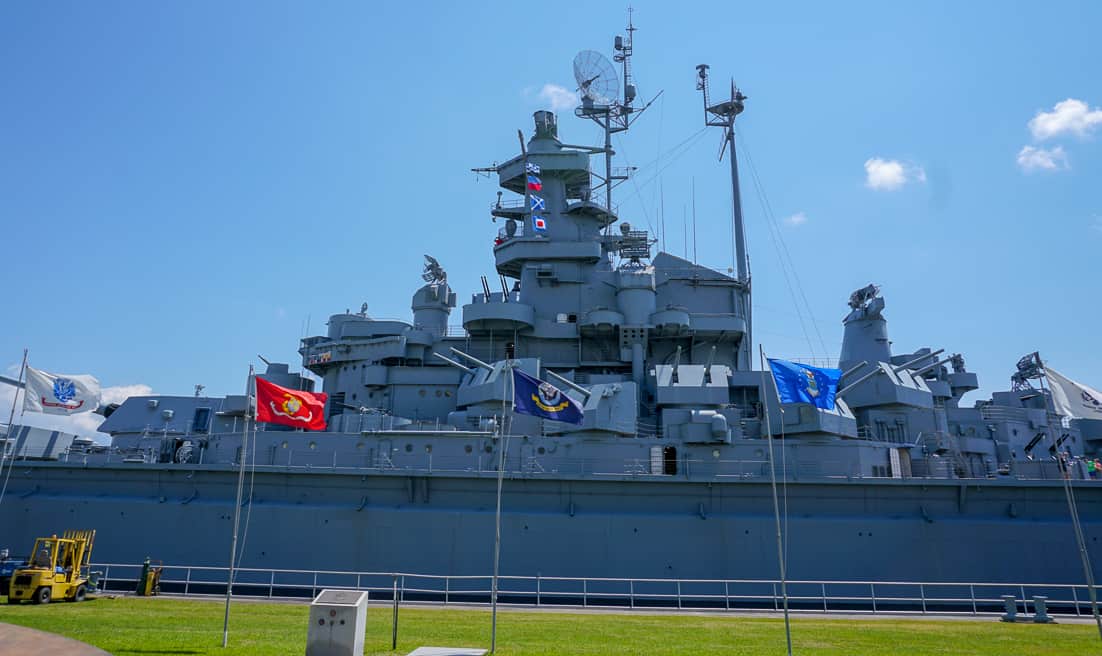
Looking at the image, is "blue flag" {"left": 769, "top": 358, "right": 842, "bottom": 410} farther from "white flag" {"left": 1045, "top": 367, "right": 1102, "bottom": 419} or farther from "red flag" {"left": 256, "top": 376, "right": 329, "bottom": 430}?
"red flag" {"left": 256, "top": 376, "right": 329, "bottom": 430}

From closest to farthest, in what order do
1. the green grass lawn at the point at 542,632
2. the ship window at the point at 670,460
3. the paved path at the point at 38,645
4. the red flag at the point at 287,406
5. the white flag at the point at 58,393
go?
the paved path at the point at 38,645, the green grass lawn at the point at 542,632, the red flag at the point at 287,406, the white flag at the point at 58,393, the ship window at the point at 670,460

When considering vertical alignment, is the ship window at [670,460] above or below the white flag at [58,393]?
below

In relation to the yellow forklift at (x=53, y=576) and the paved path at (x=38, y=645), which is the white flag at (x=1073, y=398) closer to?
the paved path at (x=38, y=645)

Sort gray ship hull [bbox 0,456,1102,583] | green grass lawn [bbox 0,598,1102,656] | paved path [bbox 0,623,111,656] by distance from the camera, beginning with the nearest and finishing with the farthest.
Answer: paved path [bbox 0,623,111,656] < green grass lawn [bbox 0,598,1102,656] < gray ship hull [bbox 0,456,1102,583]

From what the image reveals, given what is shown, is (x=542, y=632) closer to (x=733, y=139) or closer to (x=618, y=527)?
(x=618, y=527)

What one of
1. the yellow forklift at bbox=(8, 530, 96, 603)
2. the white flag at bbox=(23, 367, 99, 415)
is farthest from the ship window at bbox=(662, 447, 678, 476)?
the white flag at bbox=(23, 367, 99, 415)

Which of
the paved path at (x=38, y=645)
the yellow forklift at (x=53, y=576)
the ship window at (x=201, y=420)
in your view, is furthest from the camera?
the ship window at (x=201, y=420)

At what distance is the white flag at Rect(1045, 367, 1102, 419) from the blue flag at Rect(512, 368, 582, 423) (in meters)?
8.88

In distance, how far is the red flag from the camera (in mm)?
12562

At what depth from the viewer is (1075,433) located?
84.4 feet

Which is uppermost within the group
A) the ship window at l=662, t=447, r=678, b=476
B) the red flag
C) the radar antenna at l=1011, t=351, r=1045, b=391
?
the radar antenna at l=1011, t=351, r=1045, b=391

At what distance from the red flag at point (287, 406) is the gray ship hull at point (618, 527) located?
550cm

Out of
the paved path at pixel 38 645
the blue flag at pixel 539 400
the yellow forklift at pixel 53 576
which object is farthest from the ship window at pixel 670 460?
the paved path at pixel 38 645

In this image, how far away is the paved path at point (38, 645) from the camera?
752 centimetres
